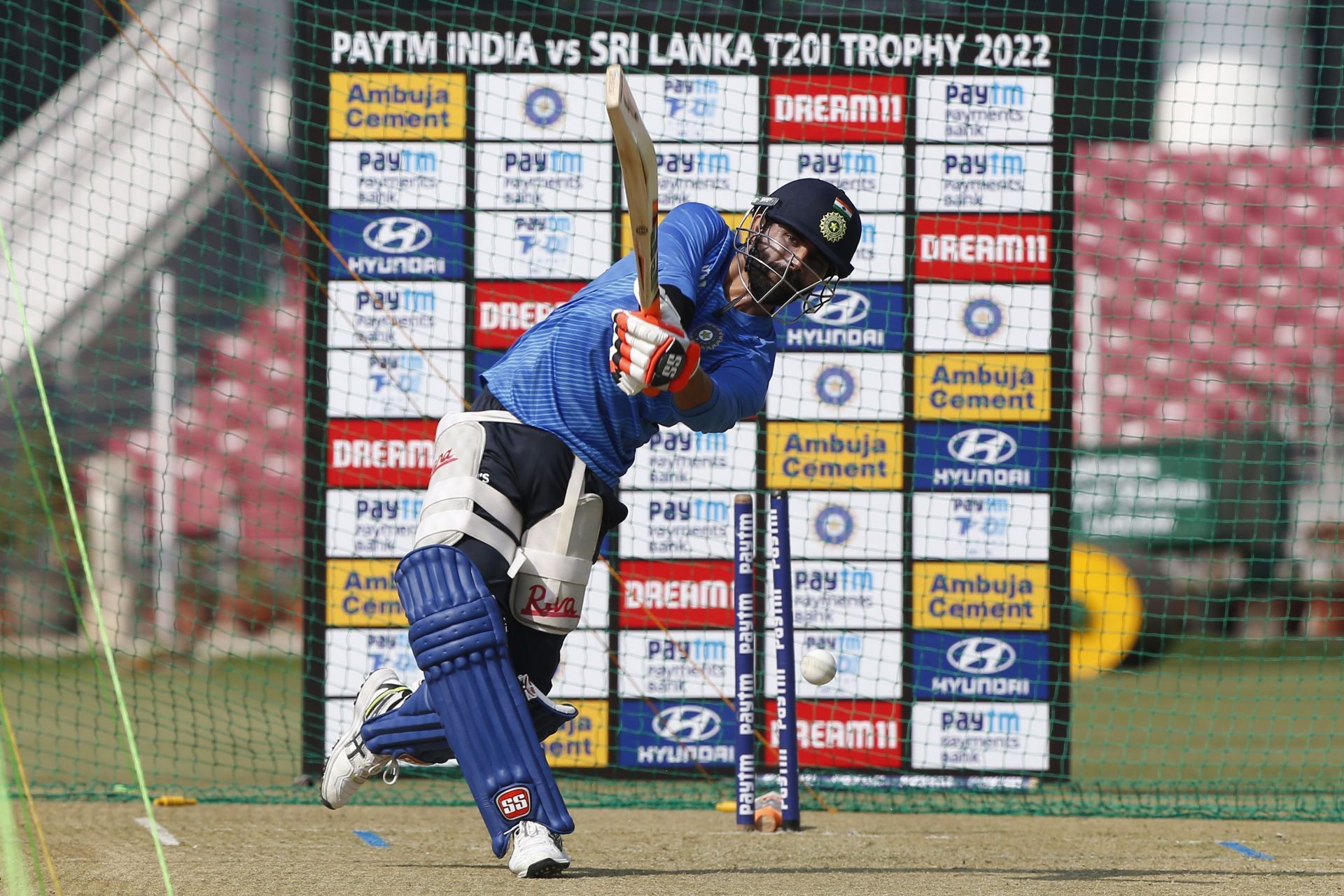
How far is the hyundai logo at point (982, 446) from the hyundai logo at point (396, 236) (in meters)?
2.53

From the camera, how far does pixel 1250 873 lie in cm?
484

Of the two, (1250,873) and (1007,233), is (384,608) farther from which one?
(1250,873)

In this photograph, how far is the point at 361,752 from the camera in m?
4.00

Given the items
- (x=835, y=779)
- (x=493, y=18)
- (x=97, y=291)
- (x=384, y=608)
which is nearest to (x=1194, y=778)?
(x=835, y=779)

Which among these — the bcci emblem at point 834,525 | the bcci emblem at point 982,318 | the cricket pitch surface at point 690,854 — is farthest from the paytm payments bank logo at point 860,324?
the cricket pitch surface at point 690,854

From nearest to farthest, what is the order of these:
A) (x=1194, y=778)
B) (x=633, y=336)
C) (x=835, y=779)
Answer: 1. (x=633, y=336)
2. (x=835, y=779)
3. (x=1194, y=778)

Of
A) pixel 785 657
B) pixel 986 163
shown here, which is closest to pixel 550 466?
pixel 785 657

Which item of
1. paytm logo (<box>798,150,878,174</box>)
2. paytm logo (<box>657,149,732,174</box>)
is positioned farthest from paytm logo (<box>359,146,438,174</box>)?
paytm logo (<box>798,150,878,174</box>)

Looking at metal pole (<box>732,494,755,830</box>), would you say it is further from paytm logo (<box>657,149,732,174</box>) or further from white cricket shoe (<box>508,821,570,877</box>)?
white cricket shoe (<box>508,821,570,877</box>)

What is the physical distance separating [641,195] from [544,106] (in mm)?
3799

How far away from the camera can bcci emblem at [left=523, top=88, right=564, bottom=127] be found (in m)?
6.84

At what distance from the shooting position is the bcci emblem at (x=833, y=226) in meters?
3.68

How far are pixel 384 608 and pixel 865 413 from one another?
2324mm

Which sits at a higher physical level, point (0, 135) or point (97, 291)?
point (0, 135)
